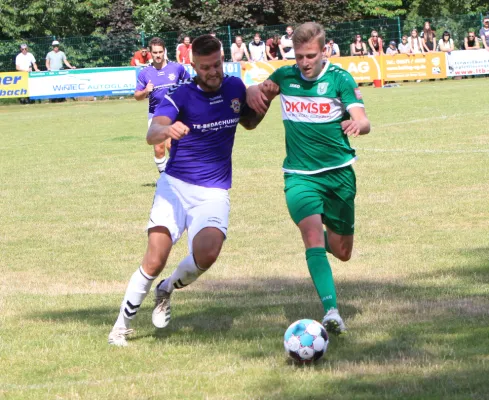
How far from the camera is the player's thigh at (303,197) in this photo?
6.81 metres

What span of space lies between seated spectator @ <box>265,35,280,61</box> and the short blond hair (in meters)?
31.5

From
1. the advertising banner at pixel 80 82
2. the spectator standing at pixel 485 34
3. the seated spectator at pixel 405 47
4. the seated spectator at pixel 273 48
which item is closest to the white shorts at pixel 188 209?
the advertising banner at pixel 80 82

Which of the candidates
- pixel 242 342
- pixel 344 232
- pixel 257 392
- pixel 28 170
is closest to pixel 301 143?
pixel 344 232

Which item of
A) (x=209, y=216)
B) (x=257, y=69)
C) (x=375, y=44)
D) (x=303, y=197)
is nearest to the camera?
(x=209, y=216)

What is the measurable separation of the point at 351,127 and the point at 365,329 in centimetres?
136

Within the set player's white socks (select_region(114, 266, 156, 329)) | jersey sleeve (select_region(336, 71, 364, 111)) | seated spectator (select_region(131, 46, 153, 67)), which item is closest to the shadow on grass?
player's white socks (select_region(114, 266, 156, 329))

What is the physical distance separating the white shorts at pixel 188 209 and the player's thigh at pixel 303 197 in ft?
1.59

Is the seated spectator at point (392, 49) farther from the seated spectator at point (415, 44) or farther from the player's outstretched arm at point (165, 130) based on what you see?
the player's outstretched arm at point (165, 130)

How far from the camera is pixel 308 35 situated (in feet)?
21.5

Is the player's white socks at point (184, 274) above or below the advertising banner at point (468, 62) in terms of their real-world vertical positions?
above

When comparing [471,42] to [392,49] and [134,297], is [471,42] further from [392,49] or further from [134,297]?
[134,297]

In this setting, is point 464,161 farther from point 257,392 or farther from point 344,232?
point 257,392

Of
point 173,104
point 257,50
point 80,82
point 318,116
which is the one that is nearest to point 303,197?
point 318,116

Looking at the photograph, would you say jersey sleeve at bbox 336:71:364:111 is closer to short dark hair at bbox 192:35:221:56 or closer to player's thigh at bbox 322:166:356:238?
player's thigh at bbox 322:166:356:238
